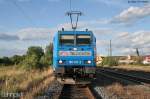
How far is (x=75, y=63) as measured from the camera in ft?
79.7

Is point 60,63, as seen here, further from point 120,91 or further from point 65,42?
point 120,91

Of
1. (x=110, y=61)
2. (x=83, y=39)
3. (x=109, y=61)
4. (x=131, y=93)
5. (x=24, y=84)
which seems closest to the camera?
(x=131, y=93)

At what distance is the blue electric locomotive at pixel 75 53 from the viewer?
2416 centimetres

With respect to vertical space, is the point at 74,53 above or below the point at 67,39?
below

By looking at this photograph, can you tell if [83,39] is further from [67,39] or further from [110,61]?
[110,61]

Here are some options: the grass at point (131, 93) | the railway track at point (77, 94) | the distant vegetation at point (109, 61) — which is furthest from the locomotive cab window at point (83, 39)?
the distant vegetation at point (109, 61)

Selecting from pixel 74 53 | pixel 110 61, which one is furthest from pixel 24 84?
pixel 110 61

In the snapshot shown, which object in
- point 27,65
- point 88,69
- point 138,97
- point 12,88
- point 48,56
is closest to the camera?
point 138,97

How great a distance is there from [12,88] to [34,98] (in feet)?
11.1

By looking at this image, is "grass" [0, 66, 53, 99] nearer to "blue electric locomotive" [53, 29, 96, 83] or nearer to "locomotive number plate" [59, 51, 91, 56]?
"blue electric locomotive" [53, 29, 96, 83]

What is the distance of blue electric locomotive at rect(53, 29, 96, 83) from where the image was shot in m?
24.2

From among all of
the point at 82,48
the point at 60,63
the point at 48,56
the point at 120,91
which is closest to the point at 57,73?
the point at 60,63

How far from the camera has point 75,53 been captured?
2431 centimetres

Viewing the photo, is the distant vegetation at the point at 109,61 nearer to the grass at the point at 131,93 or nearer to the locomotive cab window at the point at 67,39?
the locomotive cab window at the point at 67,39
